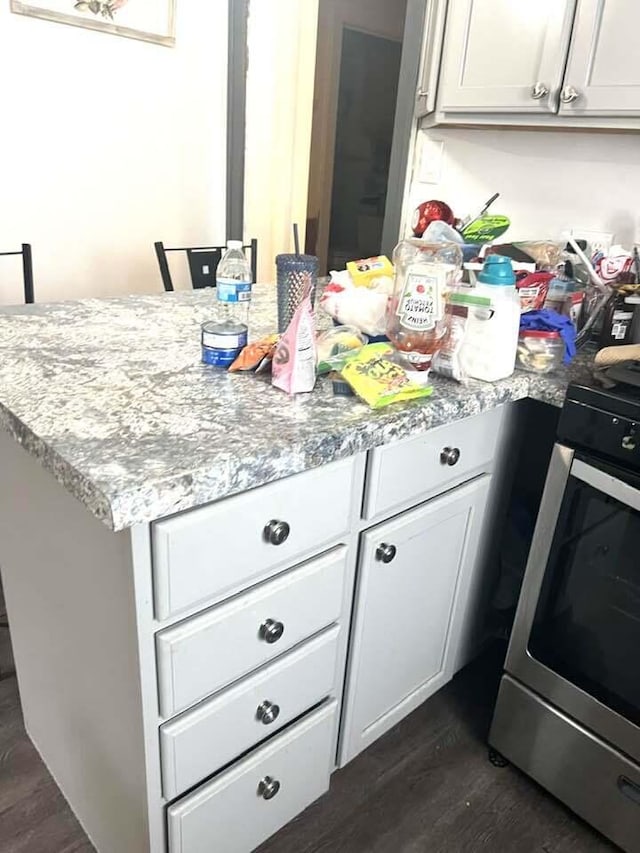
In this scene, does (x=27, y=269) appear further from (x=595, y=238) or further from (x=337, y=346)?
(x=595, y=238)

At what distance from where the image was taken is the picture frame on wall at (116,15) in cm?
223

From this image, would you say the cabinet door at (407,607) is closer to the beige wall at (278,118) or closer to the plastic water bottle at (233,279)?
the plastic water bottle at (233,279)

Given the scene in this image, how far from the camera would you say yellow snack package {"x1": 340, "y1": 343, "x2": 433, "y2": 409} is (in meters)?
1.04

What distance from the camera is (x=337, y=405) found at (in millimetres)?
1044

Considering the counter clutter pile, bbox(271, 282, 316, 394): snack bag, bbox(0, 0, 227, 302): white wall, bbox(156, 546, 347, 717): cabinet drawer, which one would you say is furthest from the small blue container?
bbox(0, 0, 227, 302): white wall

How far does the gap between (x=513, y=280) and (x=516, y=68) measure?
71 cm

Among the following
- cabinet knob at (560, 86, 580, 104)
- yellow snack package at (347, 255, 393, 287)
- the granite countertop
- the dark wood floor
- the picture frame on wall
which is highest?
the picture frame on wall

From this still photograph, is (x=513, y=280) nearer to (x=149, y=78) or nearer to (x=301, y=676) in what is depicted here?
(x=301, y=676)

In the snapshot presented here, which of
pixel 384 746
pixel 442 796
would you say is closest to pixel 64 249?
pixel 384 746

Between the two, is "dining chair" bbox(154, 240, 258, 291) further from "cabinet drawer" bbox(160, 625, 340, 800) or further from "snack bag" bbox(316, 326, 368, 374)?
"cabinet drawer" bbox(160, 625, 340, 800)

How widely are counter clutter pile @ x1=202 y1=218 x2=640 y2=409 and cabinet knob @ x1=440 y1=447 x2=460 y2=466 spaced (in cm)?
13

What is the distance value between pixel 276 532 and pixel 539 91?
1.22m

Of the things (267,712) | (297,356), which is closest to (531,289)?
(297,356)

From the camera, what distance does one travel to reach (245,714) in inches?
41.2
